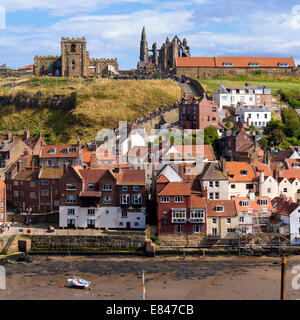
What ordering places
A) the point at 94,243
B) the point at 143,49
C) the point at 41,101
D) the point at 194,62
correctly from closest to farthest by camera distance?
the point at 94,243
the point at 41,101
the point at 194,62
the point at 143,49

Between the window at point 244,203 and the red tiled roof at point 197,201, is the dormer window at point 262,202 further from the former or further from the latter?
the red tiled roof at point 197,201

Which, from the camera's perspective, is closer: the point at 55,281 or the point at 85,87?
the point at 55,281

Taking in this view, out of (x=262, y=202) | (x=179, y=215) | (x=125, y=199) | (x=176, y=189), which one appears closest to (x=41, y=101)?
(x=125, y=199)

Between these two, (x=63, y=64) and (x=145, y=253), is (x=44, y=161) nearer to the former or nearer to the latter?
(x=145, y=253)

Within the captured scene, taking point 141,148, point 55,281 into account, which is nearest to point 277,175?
point 141,148

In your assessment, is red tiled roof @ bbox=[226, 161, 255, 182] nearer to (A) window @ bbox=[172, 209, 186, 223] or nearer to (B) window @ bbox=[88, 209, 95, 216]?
A: (A) window @ bbox=[172, 209, 186, 223]

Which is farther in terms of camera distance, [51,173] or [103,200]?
[51,173]

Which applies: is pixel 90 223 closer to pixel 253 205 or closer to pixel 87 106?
pixel 253 205
